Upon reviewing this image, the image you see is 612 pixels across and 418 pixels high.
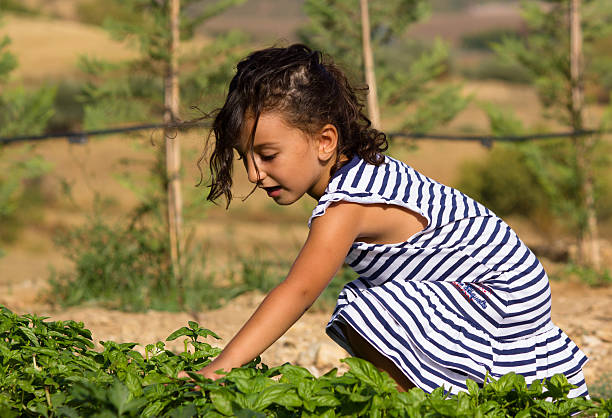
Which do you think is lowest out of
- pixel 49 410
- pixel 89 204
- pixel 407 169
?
pixel 89 204

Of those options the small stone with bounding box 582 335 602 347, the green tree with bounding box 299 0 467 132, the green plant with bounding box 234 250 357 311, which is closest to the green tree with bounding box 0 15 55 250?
the green plant with bounding box 234 250 357 311

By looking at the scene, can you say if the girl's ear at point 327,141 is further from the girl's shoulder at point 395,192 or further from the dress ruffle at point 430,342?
the dress ruffle at point 430,342

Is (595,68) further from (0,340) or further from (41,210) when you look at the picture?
(41,210)

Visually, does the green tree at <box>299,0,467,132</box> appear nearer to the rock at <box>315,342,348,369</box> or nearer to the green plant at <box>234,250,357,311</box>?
the green plant at <box>234,250,357,311</box>

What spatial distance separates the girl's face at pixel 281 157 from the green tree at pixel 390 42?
448cm

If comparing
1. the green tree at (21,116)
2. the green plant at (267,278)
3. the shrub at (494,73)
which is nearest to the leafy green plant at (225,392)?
the green plant at (267,278)

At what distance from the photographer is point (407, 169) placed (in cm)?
235

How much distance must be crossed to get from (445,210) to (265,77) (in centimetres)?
64

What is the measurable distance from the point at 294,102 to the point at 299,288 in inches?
21.7

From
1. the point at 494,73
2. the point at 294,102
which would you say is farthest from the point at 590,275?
the point at 494,73

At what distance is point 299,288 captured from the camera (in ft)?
6.30

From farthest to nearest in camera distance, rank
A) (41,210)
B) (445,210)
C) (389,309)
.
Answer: (41,210)
(445,210)
(389,309)

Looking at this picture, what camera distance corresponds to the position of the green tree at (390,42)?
6590 millimetres

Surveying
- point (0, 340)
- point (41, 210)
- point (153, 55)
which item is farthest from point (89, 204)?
point (0, 340)
